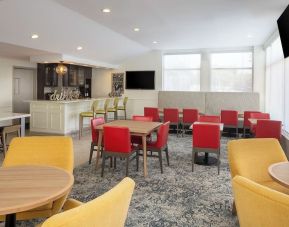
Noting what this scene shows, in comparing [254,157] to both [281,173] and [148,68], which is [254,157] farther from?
[148,68]

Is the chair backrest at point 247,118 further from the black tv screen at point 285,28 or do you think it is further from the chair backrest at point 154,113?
the black tv screen at point 285,28

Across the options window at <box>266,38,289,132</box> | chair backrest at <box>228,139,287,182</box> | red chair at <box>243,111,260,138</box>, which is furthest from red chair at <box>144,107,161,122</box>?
chair backrest at <box>228,139,287,182</box>

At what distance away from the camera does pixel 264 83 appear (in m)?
9.35

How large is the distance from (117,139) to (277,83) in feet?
16.7

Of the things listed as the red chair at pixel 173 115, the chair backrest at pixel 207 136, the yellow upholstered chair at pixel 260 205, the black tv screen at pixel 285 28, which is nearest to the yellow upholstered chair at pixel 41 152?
the yellow upholstered chair at pixel 260 205

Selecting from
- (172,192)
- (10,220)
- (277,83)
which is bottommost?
(172,192)

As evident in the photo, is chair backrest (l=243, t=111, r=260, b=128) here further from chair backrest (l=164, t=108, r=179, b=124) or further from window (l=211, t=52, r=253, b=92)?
window (l=211, t=52, r=253, b=92)

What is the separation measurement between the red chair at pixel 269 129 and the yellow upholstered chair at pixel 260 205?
4.13 m

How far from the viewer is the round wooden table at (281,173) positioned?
194 cm

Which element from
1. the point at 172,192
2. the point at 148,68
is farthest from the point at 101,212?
the point at 148,68

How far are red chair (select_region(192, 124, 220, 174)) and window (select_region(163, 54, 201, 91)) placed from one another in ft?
19.2

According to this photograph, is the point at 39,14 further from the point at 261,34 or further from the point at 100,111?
the point at 261,34

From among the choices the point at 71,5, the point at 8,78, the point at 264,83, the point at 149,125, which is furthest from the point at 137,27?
the point at 264,83

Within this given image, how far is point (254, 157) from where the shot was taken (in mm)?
2668
